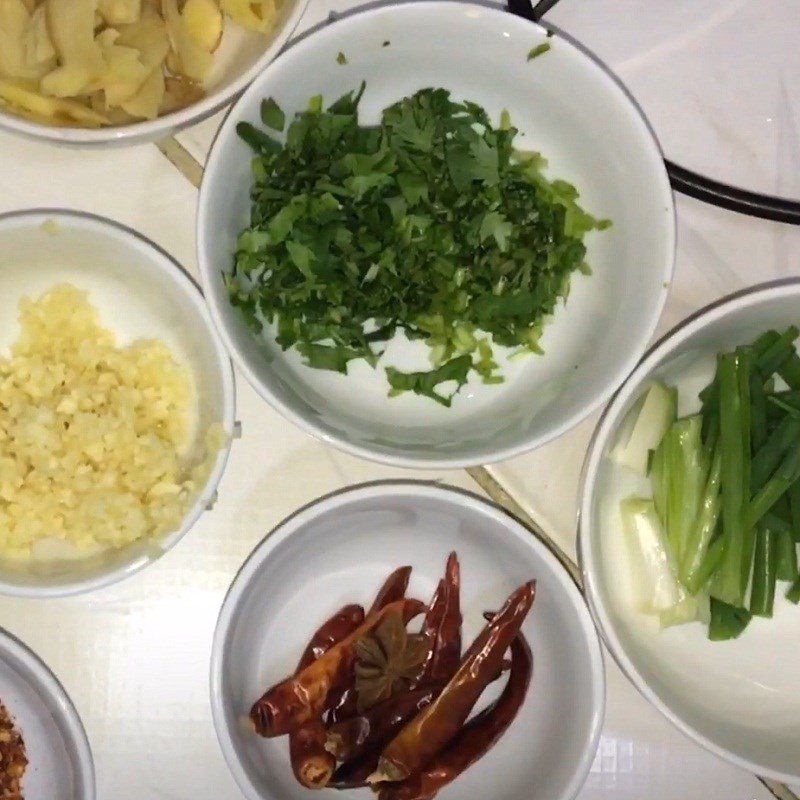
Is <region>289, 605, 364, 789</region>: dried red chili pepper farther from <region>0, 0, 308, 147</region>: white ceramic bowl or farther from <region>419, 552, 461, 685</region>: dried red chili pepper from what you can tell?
<region>0, 0, 308, 147</region>: white ceramic bowl

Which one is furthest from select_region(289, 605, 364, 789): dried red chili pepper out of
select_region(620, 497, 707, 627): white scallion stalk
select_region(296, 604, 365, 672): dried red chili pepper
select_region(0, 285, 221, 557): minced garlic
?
select_region(620, 497, 707, 627): white scallion stalk

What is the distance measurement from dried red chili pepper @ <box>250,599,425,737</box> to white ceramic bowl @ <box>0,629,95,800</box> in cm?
21

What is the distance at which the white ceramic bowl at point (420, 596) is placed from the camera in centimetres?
86

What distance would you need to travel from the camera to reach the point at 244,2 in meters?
0.83

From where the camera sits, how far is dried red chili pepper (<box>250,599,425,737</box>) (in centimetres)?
89

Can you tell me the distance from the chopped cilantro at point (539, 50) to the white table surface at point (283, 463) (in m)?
0.13

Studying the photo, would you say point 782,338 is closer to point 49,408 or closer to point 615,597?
point 615,597

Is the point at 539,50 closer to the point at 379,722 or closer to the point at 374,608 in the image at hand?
the point at 374,608

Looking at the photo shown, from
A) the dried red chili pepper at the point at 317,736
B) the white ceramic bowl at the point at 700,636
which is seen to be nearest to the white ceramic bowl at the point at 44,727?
the dried red chili pepper at the point at 317,736

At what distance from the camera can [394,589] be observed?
0.94 meters

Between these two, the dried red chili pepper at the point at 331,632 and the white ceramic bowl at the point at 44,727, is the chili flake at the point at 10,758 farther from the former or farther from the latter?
the dried red chili pepper at the point at 331,632

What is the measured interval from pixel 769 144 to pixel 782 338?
9.2 inches

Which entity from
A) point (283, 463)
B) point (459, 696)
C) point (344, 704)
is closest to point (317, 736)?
point (344, 704)

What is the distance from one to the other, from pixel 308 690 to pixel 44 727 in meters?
0.32
